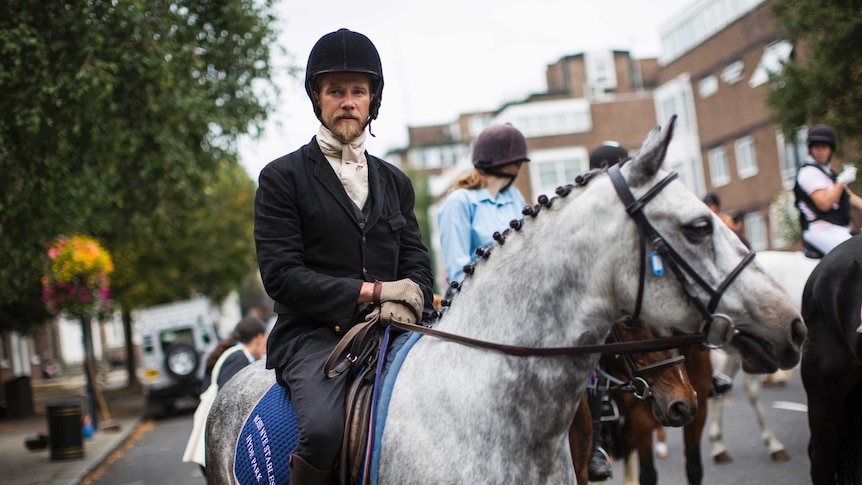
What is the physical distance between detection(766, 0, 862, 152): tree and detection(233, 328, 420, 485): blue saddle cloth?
46.5 ft

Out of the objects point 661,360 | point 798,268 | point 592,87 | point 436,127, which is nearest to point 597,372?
point 661,360

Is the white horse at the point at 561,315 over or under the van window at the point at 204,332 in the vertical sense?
over

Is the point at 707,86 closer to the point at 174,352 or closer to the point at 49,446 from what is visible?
the point at 174,352

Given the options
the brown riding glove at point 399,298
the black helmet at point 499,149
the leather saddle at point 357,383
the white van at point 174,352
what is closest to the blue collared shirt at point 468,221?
the black helmet at point 499,149

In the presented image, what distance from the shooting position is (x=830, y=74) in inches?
624

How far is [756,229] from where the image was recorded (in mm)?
38250

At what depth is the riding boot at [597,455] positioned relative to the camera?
17.6 feet

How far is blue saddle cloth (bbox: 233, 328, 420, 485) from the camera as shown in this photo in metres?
3.26

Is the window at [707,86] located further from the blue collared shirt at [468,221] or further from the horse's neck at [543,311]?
the horse's neck at [543,311]

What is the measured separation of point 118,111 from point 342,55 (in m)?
9.98

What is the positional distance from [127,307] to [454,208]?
78.9 ft

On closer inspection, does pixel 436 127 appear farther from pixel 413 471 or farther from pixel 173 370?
pixel 413 471

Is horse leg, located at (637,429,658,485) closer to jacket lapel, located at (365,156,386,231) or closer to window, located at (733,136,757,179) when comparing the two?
jacket lapel, located at (365,156,386,231)

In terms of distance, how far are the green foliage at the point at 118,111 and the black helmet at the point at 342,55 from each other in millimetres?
6587
